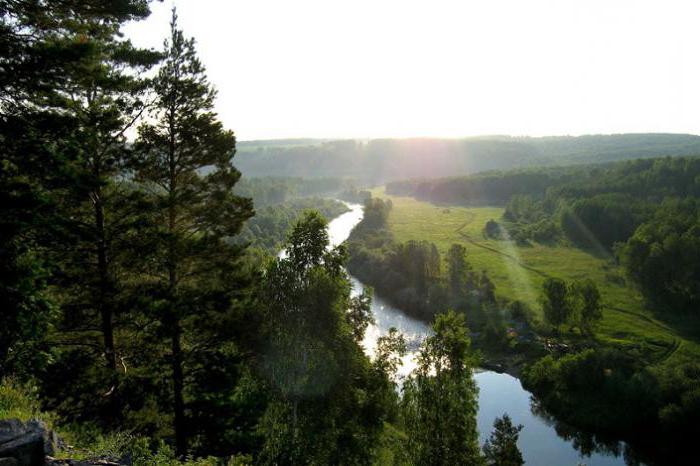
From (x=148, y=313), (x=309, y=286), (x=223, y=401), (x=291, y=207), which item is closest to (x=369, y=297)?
(x=309, y=286)

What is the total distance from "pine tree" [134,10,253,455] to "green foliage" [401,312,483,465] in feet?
30.0

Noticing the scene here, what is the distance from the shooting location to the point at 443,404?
64.6ft

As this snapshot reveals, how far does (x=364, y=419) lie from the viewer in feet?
60.6

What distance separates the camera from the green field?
173 ft

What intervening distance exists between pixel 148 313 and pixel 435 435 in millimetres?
12413

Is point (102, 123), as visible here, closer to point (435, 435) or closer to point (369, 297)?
point (369, 297)

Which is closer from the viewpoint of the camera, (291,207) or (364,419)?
(364,419)

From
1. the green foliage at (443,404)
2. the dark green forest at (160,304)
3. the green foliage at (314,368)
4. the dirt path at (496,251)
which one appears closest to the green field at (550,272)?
the dirt path at (496,251)

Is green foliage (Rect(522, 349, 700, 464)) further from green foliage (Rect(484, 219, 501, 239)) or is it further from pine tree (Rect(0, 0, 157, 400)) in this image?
green foliage (Rect(484, 219, 501, 239))

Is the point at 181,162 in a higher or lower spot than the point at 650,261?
higher

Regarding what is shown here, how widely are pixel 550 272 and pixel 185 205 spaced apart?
254 ft

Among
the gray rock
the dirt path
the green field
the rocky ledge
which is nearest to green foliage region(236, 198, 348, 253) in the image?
the green field

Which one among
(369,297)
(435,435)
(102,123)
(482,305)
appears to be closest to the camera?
(102,123)

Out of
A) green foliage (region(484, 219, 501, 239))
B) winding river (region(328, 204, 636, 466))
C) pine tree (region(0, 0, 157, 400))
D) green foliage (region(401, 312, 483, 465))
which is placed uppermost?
pine tree (region(0, 0, 157, 400))
